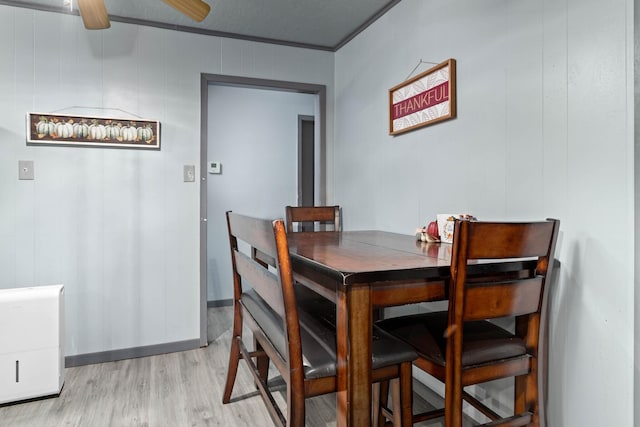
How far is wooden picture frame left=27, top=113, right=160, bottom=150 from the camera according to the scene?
2.46 meters

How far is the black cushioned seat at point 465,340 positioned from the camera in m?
1.23

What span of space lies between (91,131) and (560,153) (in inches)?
104

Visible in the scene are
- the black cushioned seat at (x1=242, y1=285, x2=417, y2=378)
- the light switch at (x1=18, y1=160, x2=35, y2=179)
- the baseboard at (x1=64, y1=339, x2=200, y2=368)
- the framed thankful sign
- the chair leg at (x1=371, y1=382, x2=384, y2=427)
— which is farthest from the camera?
the baseboard at (x1=64, y1=339, x2=200, y2=368)

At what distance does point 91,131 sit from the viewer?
2.58m

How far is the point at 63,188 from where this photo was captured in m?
2.54

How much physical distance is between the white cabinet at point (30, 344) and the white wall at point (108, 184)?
1.58 feet

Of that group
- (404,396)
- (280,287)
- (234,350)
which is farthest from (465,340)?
(234,350)

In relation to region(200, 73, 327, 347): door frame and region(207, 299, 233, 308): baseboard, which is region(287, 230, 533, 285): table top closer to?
region(200, 73, 327, 347): door frame

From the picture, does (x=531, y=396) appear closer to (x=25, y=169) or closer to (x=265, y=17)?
(x=265, y=17)

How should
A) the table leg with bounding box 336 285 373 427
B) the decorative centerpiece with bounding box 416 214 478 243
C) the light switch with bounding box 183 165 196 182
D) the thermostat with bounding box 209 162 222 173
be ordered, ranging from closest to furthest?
the table leg with bounding box 336 285 373 427
the decorative centerpiece with bounding box 416 214 478 243
the light switch with bounding box 183 165 196 182
the thermostat with bounding box 209 162 222 173

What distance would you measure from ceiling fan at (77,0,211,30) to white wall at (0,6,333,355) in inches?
24.7

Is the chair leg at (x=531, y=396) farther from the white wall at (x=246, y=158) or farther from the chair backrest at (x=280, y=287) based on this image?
the white wall at (x=246, y=158)

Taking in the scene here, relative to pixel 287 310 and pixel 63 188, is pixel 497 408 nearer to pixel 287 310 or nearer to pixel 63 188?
pixel 287 310

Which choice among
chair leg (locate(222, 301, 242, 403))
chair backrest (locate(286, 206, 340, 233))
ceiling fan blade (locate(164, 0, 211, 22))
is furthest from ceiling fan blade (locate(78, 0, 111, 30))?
chair leg (locate(222, 301, 242, 403))
